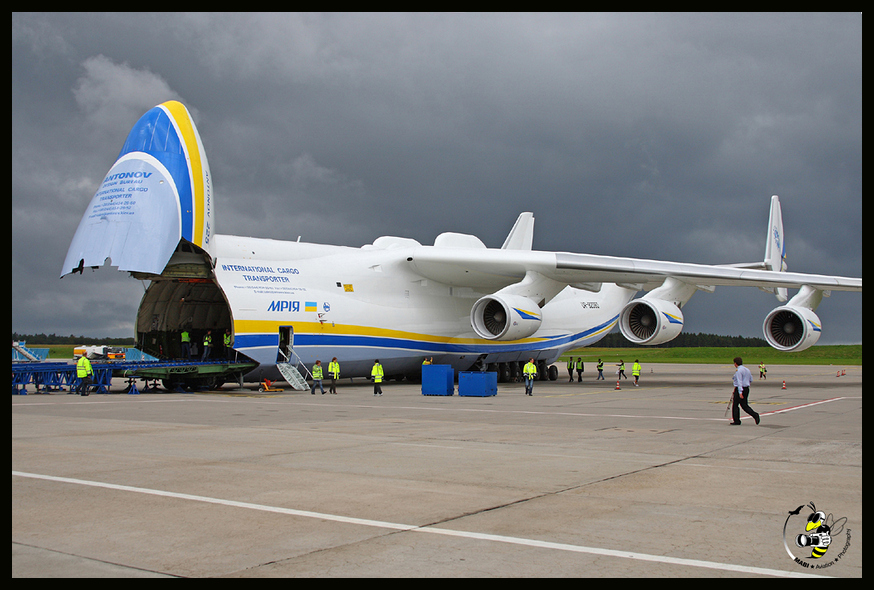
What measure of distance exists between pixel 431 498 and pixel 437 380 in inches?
605

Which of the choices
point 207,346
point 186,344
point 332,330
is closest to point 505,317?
point 332,330

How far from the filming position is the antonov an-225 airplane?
19719 mm

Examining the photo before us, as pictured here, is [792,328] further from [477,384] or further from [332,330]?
[332,330]

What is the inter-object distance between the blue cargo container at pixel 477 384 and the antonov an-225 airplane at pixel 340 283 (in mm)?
2565

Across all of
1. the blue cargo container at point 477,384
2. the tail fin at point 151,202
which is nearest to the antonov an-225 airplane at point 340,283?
the tail fin at point 151,202

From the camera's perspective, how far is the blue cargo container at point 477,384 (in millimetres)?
20594

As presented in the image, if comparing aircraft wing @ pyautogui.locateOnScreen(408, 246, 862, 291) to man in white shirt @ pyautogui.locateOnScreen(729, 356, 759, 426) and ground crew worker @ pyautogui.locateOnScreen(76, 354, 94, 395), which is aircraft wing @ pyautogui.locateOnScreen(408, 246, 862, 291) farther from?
man in white shirt @ pyautogui.locateOnScreen(729, 356, 759, 426)

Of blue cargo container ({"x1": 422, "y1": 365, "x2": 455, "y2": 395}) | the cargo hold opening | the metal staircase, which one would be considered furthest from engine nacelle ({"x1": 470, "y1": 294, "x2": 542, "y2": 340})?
the cargo hold opening

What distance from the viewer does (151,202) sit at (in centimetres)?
1952

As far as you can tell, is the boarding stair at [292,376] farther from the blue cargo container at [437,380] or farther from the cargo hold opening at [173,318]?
the blue cargo container at [437,380]

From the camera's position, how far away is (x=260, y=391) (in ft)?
72.1

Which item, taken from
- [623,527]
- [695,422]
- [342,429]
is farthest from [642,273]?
[623,527]
